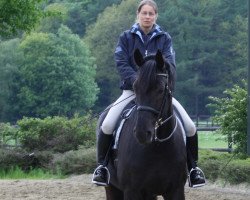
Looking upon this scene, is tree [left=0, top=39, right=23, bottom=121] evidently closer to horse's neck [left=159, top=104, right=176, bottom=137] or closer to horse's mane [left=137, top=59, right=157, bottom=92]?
horse's neck [left=159, top=104, right=176, bottom=137]

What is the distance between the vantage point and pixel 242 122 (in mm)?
17812

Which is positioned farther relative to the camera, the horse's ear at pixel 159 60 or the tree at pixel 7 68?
the tree at pixel 7 68

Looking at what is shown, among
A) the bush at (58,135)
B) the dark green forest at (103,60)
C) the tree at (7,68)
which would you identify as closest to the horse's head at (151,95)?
the bush at (58,135)

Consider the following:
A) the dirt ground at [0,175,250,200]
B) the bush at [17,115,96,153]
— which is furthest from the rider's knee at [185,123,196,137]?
the bush at [17,115,96,153]

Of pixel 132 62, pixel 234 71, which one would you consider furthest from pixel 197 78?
pixel 132 62

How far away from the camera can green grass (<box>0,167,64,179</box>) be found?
2022cm

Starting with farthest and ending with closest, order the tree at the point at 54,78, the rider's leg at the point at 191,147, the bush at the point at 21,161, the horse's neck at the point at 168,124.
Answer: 1. the tree at the point at 54,78
2. the bush at the point at 21,161
3. the rider's leg at the point at 191,147
4. the horse's neck at the point at 168,124

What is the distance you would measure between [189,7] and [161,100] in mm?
85795

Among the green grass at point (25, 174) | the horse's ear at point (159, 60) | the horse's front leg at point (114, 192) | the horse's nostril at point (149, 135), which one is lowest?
the green grass at point (25, 174)

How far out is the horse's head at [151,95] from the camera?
26.3 feet

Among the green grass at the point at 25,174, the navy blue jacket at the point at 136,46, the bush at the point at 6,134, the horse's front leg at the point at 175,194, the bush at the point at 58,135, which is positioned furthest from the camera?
the bush at the point at 6,134

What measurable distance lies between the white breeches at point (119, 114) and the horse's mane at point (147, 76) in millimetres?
1237

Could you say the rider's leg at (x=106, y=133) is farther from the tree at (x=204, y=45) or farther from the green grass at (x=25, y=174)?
the tree at (x=204, y=45)

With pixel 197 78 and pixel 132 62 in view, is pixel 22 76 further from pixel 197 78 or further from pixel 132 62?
pixel 132 62
